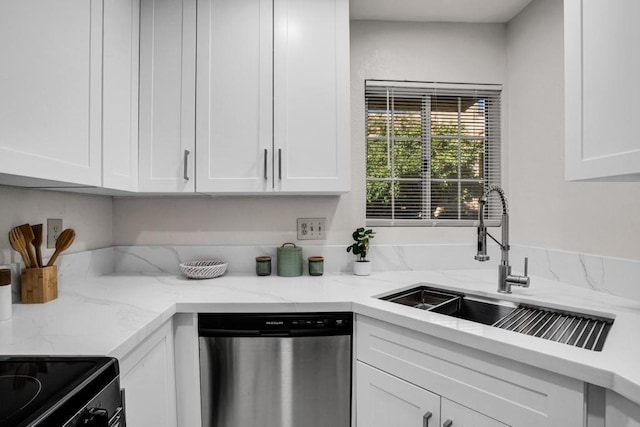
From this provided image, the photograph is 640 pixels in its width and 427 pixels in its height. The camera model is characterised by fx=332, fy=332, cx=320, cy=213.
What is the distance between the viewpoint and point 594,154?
105 cm

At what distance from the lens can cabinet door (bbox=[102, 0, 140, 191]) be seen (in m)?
1.37

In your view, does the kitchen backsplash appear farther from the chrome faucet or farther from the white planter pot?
→ the chrome faucet

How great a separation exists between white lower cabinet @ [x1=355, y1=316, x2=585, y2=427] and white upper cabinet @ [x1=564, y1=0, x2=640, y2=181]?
2.15ft

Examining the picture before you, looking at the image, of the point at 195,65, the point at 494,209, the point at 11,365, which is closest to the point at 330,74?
the point at 195,65

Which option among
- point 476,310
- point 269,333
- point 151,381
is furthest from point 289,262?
point 476,310

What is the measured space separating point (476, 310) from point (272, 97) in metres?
1.39

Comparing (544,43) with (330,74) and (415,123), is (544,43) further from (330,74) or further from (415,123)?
(330,74)

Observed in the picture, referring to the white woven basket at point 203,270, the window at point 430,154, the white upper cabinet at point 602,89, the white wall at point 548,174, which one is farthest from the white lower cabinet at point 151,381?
the white wall at point 548,174

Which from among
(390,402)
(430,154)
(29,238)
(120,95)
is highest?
(120,95)

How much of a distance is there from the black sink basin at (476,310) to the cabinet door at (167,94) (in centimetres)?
136

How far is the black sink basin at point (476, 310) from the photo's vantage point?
1.41 meters

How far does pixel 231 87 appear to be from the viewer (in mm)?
1641

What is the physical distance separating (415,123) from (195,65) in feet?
4.22

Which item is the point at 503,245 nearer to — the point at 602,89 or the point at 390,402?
the point at 602,89
